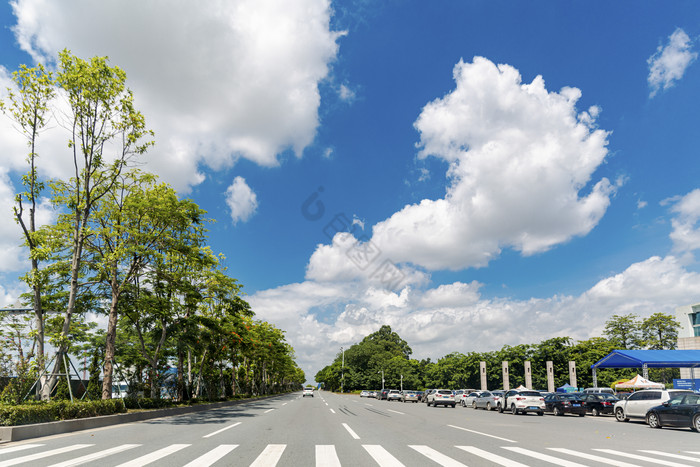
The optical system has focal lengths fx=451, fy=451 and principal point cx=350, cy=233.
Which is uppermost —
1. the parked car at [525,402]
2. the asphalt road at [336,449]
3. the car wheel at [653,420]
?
the asphalt road at [336,449]

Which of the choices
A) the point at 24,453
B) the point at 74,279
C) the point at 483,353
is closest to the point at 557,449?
the point at 24,453

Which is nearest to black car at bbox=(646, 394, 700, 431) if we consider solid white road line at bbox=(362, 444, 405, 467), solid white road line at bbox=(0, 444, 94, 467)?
solid white road line at bbox=(362, 444, 405, 467)

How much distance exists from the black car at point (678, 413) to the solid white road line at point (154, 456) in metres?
19.0

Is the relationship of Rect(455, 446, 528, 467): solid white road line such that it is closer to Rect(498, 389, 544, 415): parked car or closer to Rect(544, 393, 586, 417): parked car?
Rect(498, 389, 544, 415): parked car

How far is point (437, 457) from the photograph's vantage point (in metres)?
9.48

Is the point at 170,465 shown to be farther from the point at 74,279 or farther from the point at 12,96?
the point at 12,96

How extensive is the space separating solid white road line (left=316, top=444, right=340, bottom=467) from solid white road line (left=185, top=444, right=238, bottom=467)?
2007 millimetres

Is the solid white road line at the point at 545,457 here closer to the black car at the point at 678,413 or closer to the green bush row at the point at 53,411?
the black car at the point at 678,413

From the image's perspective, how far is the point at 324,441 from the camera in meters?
12.1

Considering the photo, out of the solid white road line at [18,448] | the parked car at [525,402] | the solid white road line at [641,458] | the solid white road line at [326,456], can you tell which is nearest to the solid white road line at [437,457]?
the solid white road line at [326,456]

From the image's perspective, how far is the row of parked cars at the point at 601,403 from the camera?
18.6 m

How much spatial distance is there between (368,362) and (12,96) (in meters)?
106

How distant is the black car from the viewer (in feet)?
58.9

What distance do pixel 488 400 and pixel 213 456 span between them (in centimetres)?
2940
